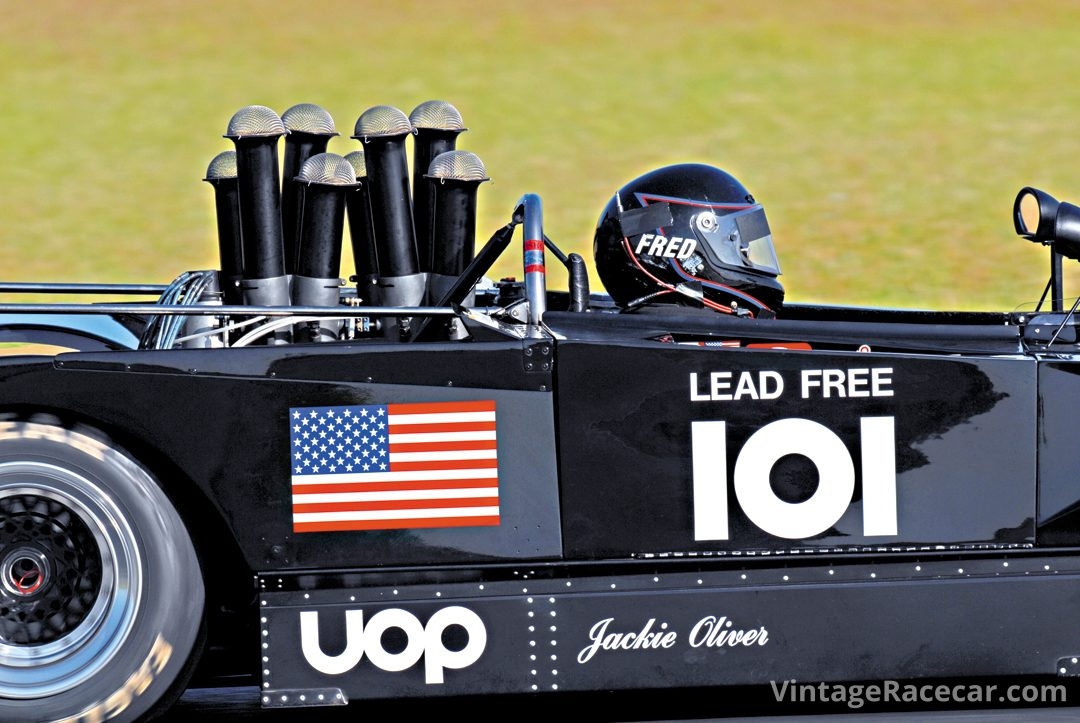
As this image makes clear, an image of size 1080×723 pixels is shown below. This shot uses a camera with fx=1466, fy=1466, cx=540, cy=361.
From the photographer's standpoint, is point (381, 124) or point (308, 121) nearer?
point (381, 124)

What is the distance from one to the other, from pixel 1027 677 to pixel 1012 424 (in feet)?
2.08

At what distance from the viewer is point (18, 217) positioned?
1486 cm

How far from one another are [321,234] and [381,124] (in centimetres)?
37

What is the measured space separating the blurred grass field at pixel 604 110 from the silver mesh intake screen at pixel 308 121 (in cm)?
663

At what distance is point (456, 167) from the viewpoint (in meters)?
4.29

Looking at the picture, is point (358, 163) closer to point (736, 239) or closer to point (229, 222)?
point (229, 222)

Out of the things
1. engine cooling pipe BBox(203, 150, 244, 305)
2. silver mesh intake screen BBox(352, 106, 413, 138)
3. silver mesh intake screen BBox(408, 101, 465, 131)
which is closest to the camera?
silver mesh intake screen BBox(352, 106, 413, 138)

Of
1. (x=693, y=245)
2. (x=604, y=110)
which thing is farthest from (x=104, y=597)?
(x=604, y=110)

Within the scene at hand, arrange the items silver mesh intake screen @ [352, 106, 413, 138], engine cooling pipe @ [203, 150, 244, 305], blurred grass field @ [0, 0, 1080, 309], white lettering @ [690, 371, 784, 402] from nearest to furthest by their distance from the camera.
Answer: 1. white lettering @ [690, 371, 784, 402]
2. silver mesh intake screen @ [352, 106, 413, 138]
3. engine cooling pipe @ [203, 150, 244, 305]
4. blurred grass field @ [0, 0, 1080, 309]

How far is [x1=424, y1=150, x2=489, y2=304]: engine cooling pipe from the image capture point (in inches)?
169

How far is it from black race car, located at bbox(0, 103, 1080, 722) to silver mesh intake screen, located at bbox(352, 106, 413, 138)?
2.99ft

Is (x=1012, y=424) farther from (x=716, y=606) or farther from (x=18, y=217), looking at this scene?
(x=18, y=217)

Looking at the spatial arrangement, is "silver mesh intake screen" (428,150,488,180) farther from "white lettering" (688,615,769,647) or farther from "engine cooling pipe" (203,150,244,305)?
"white lettering" (688,615,769,647)

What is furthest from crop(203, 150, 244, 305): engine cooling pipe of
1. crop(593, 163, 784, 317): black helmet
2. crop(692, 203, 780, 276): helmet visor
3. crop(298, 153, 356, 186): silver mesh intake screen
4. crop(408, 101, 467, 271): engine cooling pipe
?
crop(692, 203, 780, 276): helmet visor
